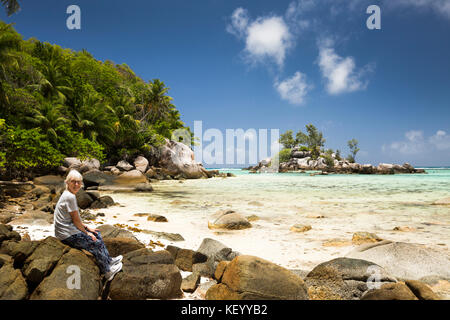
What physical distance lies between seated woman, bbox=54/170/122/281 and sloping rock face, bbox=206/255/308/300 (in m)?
1.31

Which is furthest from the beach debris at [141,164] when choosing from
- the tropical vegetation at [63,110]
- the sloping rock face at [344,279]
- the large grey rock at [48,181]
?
the sloping rock face at [344,279]

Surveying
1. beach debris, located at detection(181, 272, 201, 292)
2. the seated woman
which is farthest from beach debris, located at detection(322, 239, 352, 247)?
the seated woman

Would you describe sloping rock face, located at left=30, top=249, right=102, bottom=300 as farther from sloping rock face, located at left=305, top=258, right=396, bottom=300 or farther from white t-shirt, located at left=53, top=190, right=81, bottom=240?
sloping rock face, located at left=305, top=258, right=396, bottom=300

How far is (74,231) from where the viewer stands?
306 cm

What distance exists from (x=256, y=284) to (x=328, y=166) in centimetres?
7449

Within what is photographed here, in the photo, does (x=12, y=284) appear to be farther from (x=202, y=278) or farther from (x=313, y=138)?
(x=313, y=138)

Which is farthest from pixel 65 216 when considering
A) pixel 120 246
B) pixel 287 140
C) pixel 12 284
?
pixel 287 140

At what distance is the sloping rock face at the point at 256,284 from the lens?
8.82 feet

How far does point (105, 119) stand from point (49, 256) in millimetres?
29591

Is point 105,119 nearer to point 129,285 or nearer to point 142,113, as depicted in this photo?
point 142,113

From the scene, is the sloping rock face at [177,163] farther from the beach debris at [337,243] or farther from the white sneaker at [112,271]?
the white sneaker at [112,271]

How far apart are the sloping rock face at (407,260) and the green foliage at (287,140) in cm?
9303

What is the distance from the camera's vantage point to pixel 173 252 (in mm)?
4117
